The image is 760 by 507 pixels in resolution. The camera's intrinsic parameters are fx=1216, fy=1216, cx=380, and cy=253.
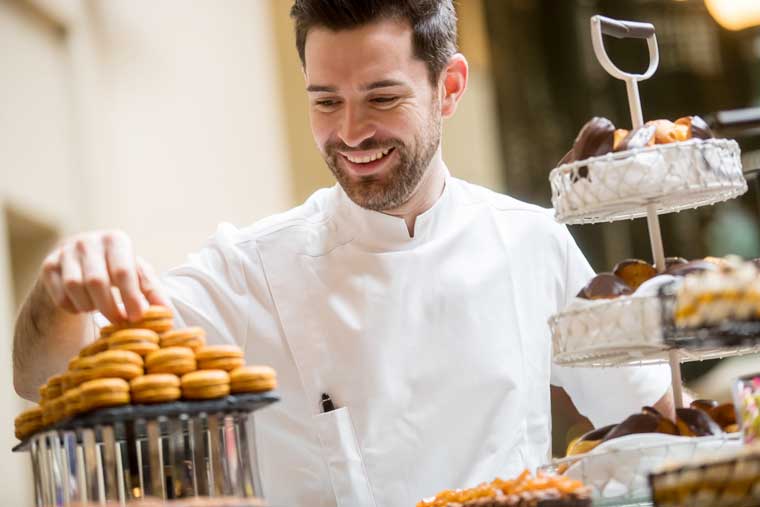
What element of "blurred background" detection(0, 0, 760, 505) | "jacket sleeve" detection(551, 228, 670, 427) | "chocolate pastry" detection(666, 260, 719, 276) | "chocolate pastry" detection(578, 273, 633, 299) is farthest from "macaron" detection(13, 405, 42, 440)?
"blurred background" detection(0, 0, 760, 505)

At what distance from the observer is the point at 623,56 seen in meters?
8.55

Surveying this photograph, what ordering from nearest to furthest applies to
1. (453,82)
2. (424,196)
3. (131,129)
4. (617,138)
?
(617,138)
(424,196)
(453,82)
(131,129)

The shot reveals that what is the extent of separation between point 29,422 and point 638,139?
906mm

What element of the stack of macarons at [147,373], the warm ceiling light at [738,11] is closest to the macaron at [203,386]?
the stack of macarons at [147,373]

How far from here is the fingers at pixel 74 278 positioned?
1.53m

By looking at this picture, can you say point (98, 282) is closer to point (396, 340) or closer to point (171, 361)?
point (171, 361)

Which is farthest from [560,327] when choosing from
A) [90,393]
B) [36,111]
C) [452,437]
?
[36,111]

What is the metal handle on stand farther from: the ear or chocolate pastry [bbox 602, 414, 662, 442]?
the ear

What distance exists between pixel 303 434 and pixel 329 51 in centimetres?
69

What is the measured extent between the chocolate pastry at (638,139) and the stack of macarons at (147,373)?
62 cm

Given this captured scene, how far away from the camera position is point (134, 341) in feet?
4.77

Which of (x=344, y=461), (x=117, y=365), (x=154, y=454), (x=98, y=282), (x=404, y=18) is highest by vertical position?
(x=404, y=18)

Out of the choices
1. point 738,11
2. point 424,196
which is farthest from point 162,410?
point 738,11

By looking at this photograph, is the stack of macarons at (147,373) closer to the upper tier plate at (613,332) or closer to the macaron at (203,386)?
the macaron at (203,386)
